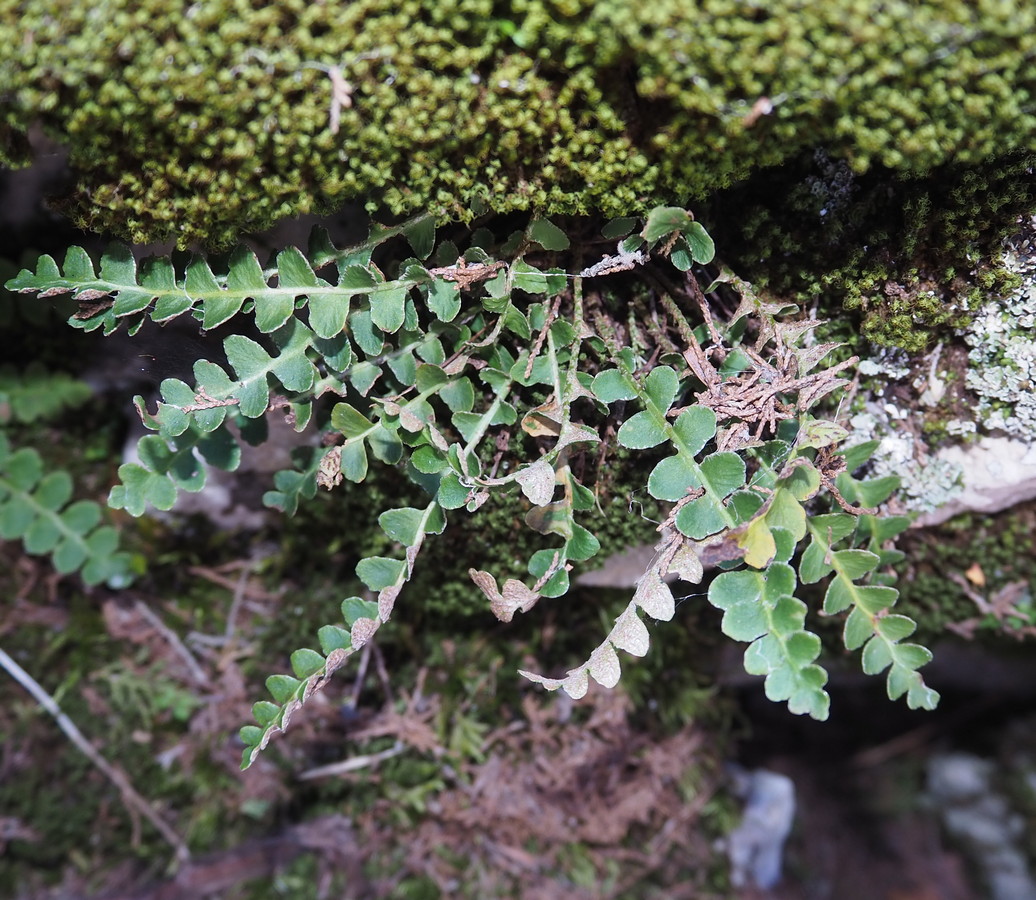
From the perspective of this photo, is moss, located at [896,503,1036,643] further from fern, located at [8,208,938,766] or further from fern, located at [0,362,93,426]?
fern, located at [0,362,93,426]

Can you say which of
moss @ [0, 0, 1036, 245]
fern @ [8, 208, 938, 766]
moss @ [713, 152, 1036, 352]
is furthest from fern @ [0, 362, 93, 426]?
moss @ [713, 152, 1036, 352]

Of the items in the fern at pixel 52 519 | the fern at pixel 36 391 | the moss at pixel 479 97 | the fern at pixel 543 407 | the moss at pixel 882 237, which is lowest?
the fern at pixel 52 519

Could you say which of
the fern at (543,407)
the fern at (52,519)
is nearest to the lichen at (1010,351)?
the fern at (543,407)

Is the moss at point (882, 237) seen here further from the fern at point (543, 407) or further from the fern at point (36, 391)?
the fern at point (36, 391)

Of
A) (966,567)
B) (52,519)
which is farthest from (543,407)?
(52,519)

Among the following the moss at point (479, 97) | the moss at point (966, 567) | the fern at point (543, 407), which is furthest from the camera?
the moss at point (966, 567)

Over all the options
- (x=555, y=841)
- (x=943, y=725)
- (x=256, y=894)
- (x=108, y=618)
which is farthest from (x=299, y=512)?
(x=943, y=725)
